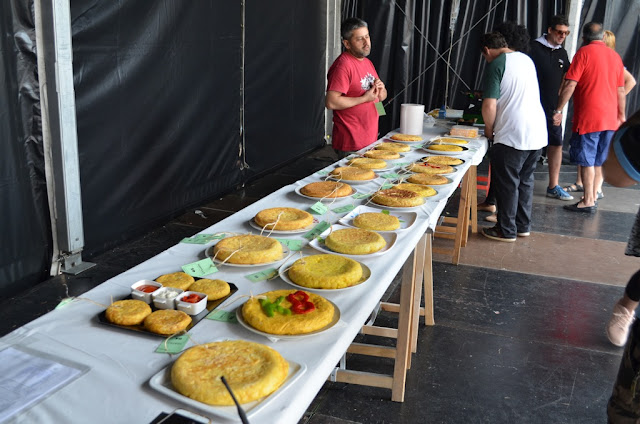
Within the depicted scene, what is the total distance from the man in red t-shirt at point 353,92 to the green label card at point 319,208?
5.10ft

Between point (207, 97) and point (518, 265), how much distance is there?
285cm

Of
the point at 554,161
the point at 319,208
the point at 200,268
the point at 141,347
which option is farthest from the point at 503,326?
the point at 554,161

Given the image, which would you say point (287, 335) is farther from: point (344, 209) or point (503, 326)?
point (503, 326)

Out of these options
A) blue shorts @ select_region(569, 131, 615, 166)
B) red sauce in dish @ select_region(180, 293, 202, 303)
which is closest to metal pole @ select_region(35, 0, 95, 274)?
red sauce in dish @ select_region(180, 293, 202, 303)

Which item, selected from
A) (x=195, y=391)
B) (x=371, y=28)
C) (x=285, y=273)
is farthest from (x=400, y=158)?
(x=371, y=28)

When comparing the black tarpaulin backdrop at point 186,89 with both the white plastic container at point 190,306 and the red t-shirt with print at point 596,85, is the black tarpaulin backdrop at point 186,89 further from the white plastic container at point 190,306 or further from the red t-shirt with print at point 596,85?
the white plastic container at point 190,306

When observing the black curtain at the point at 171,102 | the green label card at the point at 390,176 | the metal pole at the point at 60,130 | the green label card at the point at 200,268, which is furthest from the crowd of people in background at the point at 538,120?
the metal pole at the point at 60,130

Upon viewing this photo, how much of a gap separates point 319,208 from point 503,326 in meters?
1.43

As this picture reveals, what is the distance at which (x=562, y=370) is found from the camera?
2.57 m

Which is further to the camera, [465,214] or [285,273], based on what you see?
[465,214]

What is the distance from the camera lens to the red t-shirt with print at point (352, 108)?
11.6ft

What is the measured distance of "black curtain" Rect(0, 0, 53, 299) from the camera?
9.61 ft

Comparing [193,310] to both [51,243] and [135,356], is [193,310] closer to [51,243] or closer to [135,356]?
[135,356]

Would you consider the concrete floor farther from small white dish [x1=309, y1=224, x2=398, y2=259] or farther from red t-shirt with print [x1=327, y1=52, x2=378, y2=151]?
red t-shirt with print [x1=327, y1=52, x2=378, y2=151]
